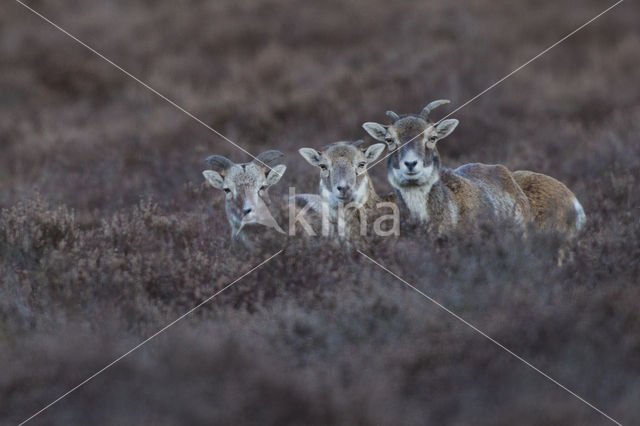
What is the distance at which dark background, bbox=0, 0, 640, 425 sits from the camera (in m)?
4.99

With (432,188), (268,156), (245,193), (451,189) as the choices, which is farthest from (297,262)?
(268,156)

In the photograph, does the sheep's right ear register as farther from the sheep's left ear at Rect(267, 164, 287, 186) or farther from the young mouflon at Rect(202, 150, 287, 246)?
the sheep's left ear at Rect(267, 164, 287, 186)

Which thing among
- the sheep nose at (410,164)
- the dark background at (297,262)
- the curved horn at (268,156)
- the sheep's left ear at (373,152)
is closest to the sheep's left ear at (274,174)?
the curved horn at (268,156)

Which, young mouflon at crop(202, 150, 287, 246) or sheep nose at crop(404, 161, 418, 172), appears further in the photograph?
young mouflon at crop(202, 150, 287, 246)

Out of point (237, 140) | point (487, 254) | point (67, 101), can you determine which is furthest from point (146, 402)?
point (67, 101)

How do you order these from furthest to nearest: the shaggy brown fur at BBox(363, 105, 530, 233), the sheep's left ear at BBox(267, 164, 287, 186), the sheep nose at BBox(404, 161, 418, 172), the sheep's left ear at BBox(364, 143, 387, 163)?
the sheep's left ear at BBox(267, 164, 287, 186)
the sheep's left ear at BBox(364, 143, 387, 163)
the shaggy brown fur at BBox(363, 105, 530, 233)
the sheep nose at BBox(404, 161, 418, 172)

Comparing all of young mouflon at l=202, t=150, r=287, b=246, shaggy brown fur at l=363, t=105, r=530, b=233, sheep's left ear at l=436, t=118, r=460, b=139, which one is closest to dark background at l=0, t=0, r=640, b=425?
young mouflon at l=202, t=150, r=287, b=246

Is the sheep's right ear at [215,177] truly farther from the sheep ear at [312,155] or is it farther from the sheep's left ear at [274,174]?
the sheep ear at [312,155]

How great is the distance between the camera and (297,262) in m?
7.21

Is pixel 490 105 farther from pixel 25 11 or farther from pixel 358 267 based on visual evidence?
pixel 25 11

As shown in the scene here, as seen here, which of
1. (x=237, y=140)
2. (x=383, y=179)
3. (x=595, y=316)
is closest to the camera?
(x=595, y=316)

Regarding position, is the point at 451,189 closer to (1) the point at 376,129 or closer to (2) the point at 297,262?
(1) the point at 376,129

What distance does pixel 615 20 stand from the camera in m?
18.2

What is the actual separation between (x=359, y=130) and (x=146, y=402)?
9228mm
